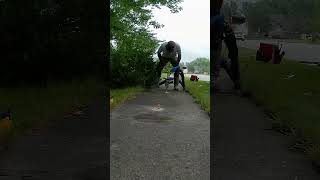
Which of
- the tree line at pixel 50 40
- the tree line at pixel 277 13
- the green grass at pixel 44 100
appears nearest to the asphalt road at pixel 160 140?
the green grass at pixel 44 100

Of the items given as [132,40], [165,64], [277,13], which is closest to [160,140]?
[277,13]

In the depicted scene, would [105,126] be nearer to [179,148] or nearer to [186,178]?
[179,148]

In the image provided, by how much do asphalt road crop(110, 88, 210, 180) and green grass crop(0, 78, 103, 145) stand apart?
0.67m

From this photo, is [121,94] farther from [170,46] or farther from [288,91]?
[288,91]

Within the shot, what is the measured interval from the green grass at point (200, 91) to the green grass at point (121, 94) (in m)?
1.13

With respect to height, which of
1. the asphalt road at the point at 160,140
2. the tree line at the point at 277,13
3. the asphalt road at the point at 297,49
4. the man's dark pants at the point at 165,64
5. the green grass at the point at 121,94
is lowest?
the asphalt road at the point at 160,140

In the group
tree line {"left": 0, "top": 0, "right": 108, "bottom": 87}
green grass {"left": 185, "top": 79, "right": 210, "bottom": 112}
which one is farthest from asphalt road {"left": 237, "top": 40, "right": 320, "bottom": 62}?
tree line {"left": 0, "top": 0, "right": 108, "bottom": 87}

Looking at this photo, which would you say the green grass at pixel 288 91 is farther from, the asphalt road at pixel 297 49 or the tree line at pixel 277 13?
the tree line at pixel 277 13

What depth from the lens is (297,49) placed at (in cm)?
580

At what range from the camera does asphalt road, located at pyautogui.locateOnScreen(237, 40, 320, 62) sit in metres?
5.69

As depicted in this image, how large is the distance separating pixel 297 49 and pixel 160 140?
2.18 meters

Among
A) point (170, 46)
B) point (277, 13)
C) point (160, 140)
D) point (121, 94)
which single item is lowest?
point (160, 140)

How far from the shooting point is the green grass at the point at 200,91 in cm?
925

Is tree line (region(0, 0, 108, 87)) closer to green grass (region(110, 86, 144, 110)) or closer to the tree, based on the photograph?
green grass (region(110, 86, 144, 110))
